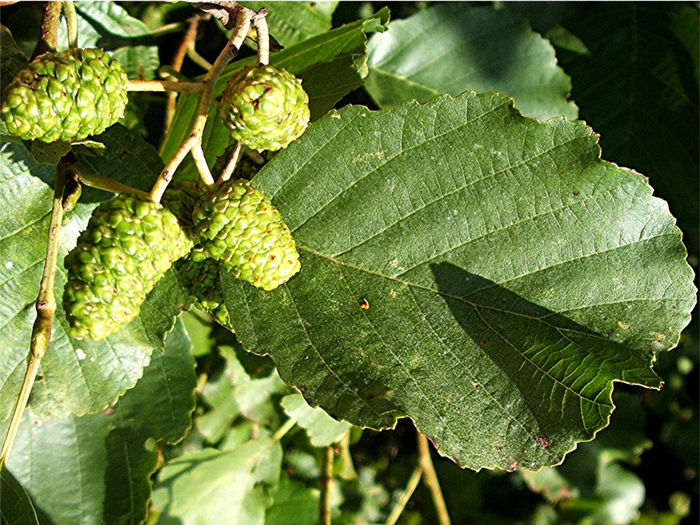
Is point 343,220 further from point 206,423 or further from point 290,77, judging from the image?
point 206,423

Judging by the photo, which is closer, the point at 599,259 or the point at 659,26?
the point at 599,259

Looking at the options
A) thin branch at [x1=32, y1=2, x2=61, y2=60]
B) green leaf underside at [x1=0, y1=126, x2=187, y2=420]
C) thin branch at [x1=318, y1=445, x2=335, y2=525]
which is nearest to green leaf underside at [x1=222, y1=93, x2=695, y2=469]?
green leaf underside at [x1=0, y1=126, x2=187, y2=420]

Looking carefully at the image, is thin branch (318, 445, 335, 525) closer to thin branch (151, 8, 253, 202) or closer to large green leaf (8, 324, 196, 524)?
large green leaf (8, 324, 196, 524)

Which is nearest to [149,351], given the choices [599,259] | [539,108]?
[599,259]

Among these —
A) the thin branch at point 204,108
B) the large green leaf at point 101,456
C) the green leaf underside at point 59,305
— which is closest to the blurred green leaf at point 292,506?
the large green leaf at point 101,456

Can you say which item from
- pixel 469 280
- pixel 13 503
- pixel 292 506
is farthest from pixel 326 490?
pixel 469 280

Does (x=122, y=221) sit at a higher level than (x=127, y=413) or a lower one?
higher

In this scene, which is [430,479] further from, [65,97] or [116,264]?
[65,97]
